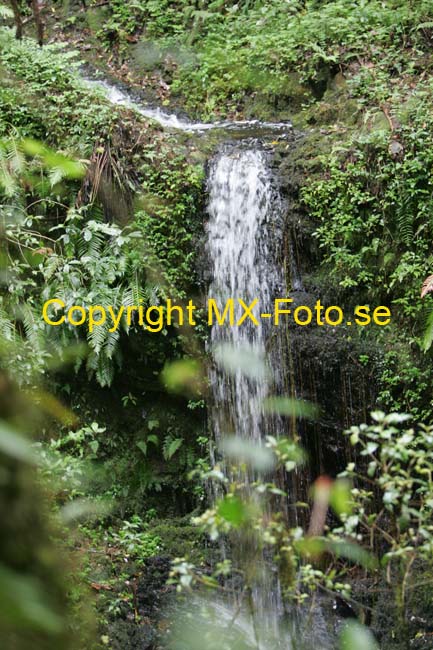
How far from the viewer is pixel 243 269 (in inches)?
278

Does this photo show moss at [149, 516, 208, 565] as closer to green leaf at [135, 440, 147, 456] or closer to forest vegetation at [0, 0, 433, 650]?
forest vegetation at [0, 0, 433, 650]

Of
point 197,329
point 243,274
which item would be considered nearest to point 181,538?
point 197,329

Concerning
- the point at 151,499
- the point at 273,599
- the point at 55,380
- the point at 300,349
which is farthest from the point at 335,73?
the point at 273,599

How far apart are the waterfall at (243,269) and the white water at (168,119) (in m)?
1.41

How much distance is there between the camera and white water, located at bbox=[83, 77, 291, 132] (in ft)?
27.7

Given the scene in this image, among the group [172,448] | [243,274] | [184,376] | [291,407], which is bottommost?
[172,448]

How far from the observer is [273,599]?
6.37 metres

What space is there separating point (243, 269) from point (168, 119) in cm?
330

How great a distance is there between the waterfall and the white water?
1414 mm

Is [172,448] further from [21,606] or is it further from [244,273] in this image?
[21,606]

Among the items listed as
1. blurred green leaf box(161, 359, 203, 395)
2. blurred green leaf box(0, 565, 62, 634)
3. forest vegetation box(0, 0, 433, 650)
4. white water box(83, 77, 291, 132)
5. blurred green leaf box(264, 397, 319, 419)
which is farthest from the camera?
white water box(83, 77, 291, 132)

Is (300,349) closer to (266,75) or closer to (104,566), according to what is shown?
(104,566)

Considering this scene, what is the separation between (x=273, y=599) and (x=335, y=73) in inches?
237

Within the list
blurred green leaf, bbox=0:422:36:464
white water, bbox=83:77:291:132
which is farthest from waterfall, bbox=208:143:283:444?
blurred green leaf, bbox=0:422:36:464
